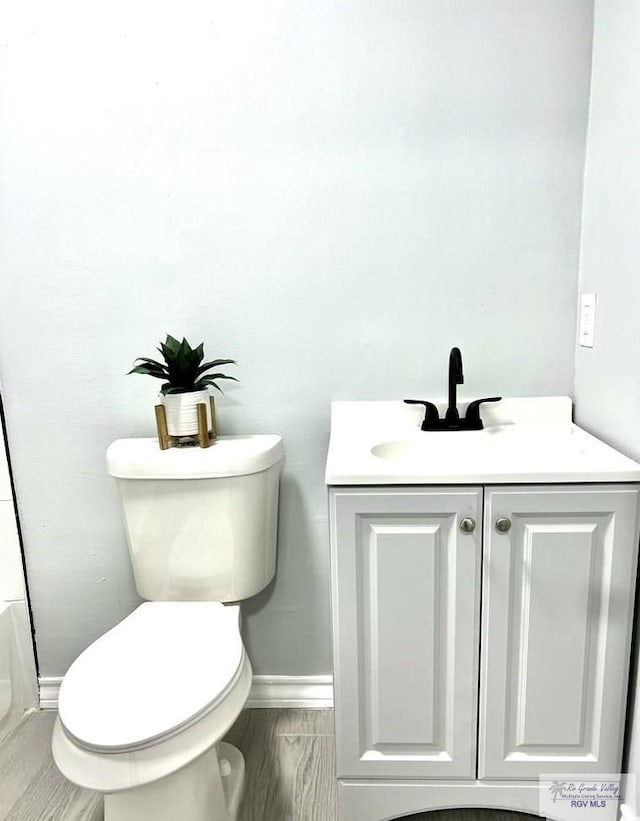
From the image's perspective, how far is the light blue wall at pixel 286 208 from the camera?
147cm

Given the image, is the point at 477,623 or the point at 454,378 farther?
the point at 454,378

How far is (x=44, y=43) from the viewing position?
149cm

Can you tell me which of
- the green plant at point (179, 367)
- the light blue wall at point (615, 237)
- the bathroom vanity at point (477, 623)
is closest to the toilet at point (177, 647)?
the green plant at point (179, 367)

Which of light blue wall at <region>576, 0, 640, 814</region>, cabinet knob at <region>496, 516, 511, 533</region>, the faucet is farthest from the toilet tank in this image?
light blue wall at <region>576, 0, 640, 814</region>

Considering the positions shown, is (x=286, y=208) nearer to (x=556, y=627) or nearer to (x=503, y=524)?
(x=503, y=524)

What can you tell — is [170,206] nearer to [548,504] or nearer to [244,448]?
[244,448]

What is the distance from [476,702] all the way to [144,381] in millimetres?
1117

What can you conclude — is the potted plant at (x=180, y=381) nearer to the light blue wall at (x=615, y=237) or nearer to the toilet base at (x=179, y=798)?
the toilet base at (x=179, y=798)

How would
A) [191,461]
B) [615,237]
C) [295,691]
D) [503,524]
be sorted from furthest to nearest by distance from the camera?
[295,691] → [191,461] → [615,237] → [503,524]

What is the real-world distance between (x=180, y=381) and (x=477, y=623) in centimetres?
88

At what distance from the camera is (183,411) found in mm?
1498

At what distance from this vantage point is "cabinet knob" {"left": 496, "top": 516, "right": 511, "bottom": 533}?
1182 millimetres

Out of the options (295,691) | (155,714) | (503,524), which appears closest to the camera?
(155,714)

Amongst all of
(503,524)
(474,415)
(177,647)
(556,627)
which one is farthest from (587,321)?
(177,647)
